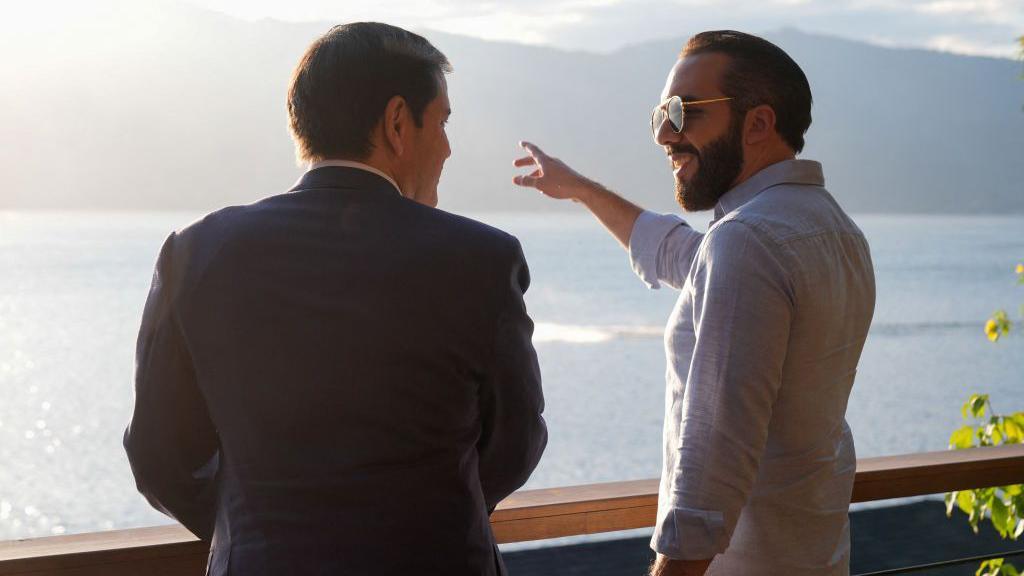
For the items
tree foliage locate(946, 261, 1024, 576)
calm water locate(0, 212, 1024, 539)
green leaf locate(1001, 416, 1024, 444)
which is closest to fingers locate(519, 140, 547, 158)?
tree foliage locate(946, 261, 1024, 576)

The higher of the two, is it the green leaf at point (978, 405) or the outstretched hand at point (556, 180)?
the outstretched hand at point (556, 180)

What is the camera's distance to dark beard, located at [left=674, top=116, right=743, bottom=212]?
57.6 inches

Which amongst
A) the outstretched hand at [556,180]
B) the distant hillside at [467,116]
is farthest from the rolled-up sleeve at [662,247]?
the distant hillside at [467,116]

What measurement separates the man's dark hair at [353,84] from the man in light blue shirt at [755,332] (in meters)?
0.42

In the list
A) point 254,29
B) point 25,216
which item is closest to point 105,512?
point 254,29

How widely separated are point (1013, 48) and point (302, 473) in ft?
10.2

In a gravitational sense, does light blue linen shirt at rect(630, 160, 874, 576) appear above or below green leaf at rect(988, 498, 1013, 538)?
above

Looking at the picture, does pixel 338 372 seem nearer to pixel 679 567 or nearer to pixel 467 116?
pixel 679 567

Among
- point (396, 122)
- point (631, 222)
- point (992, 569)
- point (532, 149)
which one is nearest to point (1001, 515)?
point (992, 569)

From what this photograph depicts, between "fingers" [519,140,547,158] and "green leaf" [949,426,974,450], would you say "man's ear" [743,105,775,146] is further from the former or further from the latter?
"green leaf" [949,426,974,450]

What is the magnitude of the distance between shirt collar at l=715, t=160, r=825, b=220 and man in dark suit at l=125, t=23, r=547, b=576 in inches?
17.7

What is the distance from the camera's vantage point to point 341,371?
3.45 ft

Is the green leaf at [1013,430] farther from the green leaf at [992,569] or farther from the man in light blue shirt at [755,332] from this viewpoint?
the man in light blue shirt at [755,332]

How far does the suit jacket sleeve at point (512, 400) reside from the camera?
111cm
